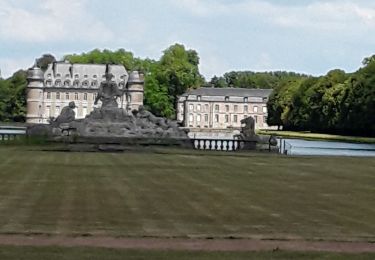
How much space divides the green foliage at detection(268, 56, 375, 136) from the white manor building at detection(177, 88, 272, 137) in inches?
833

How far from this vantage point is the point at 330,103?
114 m

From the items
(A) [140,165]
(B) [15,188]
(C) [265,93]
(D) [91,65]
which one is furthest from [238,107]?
(B) [15,188]

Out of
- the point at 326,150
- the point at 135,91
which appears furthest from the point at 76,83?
the point at 326,150

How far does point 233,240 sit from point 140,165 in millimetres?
18701

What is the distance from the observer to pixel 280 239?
13.0m

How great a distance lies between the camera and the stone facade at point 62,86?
502 ft

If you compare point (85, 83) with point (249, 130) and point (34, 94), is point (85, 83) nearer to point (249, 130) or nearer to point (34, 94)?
point (34, 94)

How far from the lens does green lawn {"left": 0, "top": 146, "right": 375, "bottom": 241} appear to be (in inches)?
548

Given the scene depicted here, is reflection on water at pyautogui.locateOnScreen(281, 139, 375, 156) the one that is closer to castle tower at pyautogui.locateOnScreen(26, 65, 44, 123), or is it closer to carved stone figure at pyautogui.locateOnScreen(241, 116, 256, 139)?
carved stone figure at pyautogui.locateOnScreen(241, 116, 256, 139)

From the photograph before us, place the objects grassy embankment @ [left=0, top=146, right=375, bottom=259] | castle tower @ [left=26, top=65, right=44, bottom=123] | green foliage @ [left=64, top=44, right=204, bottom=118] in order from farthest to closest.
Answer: castle tower @ [left=26, top=65, right=44, bottom=123] < green foliage @ [left=64, top=44, right=204, bottom=118] < grassy embankment @ [left=0, top=146, right=375, bottom=259]

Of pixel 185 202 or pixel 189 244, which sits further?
pixel 185 202

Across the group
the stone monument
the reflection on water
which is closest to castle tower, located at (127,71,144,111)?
the reflection on water

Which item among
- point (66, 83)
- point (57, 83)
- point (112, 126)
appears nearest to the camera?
point (112, 126)

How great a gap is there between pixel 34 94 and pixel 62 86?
8359 mm
